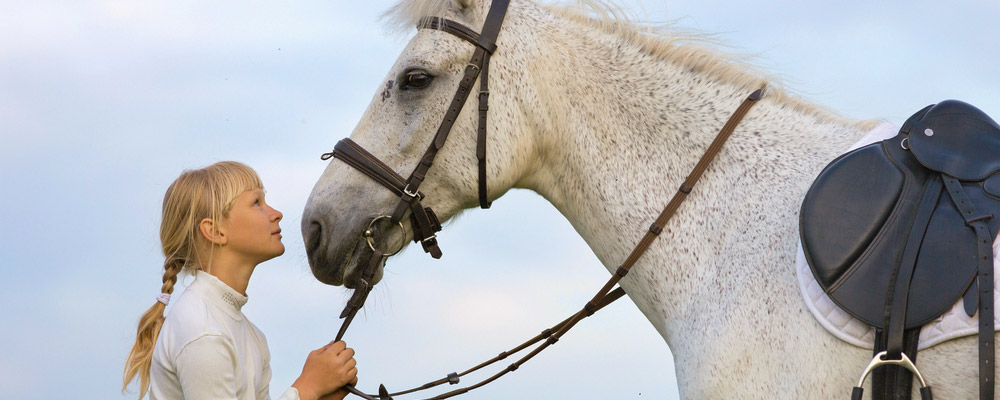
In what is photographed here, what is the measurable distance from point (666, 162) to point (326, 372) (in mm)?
1525

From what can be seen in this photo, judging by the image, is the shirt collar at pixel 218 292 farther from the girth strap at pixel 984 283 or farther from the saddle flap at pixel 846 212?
the girth strap at pixel 984 283

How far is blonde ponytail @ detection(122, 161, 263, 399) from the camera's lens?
113 inches

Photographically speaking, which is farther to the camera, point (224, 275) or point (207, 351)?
point (224, 275)

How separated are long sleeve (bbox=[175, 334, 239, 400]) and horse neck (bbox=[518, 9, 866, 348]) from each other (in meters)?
1.41

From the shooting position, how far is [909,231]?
8.02 feet

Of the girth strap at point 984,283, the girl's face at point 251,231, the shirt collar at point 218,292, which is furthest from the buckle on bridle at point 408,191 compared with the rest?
the girth strap at point 984,283

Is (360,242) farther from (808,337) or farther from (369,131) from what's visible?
(808,337)

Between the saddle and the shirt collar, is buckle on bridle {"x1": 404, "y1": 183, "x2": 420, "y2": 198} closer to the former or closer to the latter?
the shirt collar

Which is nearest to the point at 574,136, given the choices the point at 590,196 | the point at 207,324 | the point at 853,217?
the point at 590,196

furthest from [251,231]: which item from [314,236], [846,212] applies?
[846,212]

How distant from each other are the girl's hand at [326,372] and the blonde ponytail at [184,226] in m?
0.56

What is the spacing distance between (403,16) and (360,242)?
1.04 m

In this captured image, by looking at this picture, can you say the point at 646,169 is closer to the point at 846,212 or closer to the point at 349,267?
the point at 846,212

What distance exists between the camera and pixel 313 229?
10.9 feet
